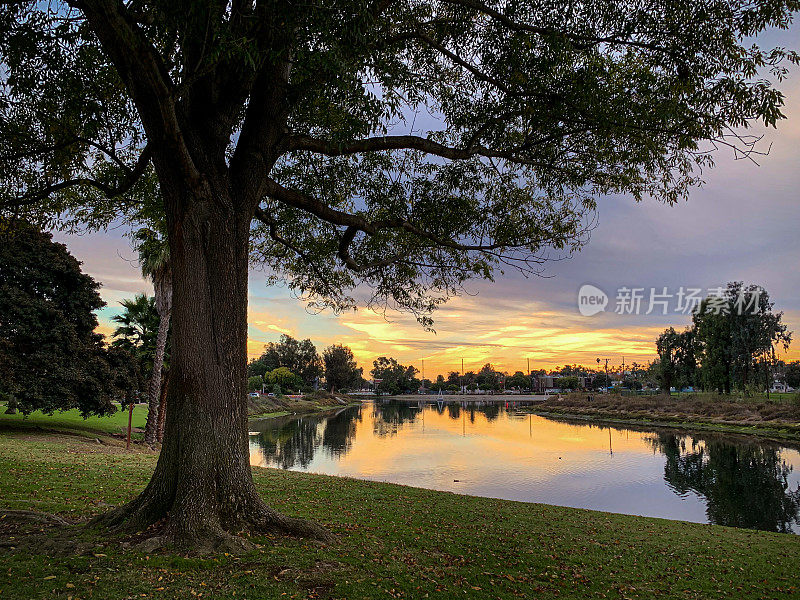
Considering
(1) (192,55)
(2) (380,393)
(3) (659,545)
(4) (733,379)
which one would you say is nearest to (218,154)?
(1) (192,55)

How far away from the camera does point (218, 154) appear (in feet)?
19.6

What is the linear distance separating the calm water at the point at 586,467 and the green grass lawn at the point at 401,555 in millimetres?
5995

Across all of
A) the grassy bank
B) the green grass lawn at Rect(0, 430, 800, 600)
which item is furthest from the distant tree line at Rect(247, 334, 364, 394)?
the green grass lawn at Rect(0, 430, 800, 600)

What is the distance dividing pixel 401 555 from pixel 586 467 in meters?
19.9

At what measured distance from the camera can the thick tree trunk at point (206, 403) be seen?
5.28 meters

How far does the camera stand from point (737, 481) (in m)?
19.8

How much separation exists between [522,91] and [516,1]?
1.18 m

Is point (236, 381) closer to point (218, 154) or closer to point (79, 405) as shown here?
point (218, 154)

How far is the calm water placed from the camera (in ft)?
53.1

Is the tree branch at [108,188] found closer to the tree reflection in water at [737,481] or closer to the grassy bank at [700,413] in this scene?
the tree reflection in water at [737,481]

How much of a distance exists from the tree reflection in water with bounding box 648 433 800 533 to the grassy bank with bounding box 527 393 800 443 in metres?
5.16

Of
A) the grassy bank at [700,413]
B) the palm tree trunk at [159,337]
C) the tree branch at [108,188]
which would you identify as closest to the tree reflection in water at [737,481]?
the grassy bank at [700,413]

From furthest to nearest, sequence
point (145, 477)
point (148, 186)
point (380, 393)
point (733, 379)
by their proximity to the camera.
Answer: point (380, 393) → point (733, 379) → point (145, 477) → point (148, 186)

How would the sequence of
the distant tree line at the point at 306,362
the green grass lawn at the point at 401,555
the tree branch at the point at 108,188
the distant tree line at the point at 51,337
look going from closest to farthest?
the green grass lawn at the point at 401,555 < the tree branch at the point at 108,188 < the distant tree line at the point at 51,337 < the distant tree line at the point at 306,362
